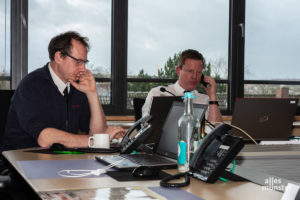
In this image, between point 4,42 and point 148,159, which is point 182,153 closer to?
point 148,159

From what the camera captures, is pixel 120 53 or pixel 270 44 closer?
pixel 120 53

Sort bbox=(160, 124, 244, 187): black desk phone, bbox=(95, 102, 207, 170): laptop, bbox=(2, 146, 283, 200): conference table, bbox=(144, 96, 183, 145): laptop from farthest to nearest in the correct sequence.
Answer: bbox=(144, 96, 183, 145): laptop < bbox=(95, 102, 207, 170): laptop < bbox=(160, 124, 244, 187): black desk phone < bbox=(2, 146, 283, 200): conference table

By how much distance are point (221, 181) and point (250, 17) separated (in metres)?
3.49

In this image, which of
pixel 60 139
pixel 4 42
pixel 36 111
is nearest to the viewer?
pixel 60 139

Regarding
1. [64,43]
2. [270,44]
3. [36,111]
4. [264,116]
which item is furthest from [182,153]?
[270,44]

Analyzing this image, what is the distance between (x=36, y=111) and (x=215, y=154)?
4.27ft

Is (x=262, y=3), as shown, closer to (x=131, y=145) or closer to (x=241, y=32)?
(x=241, y=32)

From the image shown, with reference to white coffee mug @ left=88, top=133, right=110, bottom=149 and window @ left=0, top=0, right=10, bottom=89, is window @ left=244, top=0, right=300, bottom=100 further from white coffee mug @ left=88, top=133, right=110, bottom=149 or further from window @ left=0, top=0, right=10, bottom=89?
white coffee mug @ left=88, top=133, right=110, bottom=149

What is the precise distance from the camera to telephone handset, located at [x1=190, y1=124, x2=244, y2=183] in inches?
49.6

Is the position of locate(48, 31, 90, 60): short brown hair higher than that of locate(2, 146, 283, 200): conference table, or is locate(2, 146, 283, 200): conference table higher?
locate(48, 31, 90, 60): short brown hair

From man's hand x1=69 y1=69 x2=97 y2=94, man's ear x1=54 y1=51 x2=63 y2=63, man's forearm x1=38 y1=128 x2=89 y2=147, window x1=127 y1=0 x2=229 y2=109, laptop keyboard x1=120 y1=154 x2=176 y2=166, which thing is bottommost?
laptop keyboard x1=120 y1=154 x2=176 y2=166

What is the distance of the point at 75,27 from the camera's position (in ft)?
13.1

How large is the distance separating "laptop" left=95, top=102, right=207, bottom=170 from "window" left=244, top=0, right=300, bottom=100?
2954 millimetres

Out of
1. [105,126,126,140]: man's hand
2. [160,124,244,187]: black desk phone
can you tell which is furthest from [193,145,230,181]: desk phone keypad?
[105,126,126,140]: man's hand
